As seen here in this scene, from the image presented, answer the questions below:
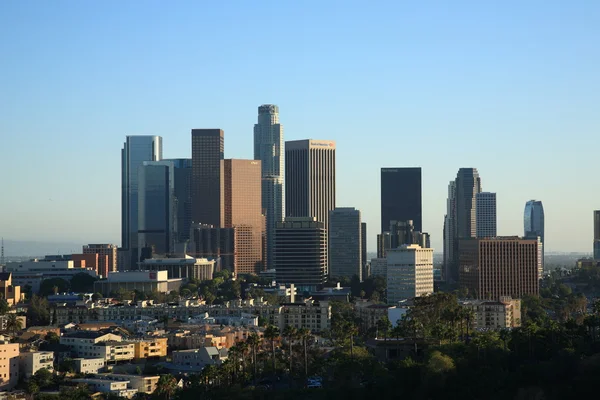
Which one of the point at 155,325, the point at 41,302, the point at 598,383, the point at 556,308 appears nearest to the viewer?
the point at 598,383

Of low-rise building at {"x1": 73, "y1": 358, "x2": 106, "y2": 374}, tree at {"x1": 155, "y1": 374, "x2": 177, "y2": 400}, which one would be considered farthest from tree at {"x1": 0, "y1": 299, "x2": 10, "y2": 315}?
tree at {"x1": 155, "y1": 374, "x2": 177, "y2": 400}

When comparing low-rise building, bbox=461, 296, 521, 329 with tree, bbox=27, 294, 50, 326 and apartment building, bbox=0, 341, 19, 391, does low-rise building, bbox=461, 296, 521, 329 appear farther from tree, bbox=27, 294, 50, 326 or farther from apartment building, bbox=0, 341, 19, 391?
apartment building, bbox=0, 341, 19, 391

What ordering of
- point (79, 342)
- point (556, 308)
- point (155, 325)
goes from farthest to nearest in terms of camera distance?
point (556, 308) < point (155, 325) < point (79, 342)

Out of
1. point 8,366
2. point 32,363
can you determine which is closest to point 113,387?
point 32,363

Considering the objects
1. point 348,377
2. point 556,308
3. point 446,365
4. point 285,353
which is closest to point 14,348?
point 285,353

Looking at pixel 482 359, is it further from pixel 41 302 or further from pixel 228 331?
pixel 41 302

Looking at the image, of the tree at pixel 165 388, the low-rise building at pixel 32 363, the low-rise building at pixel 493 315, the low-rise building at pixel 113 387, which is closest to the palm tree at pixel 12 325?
the low-rise building at pixel 32 363
